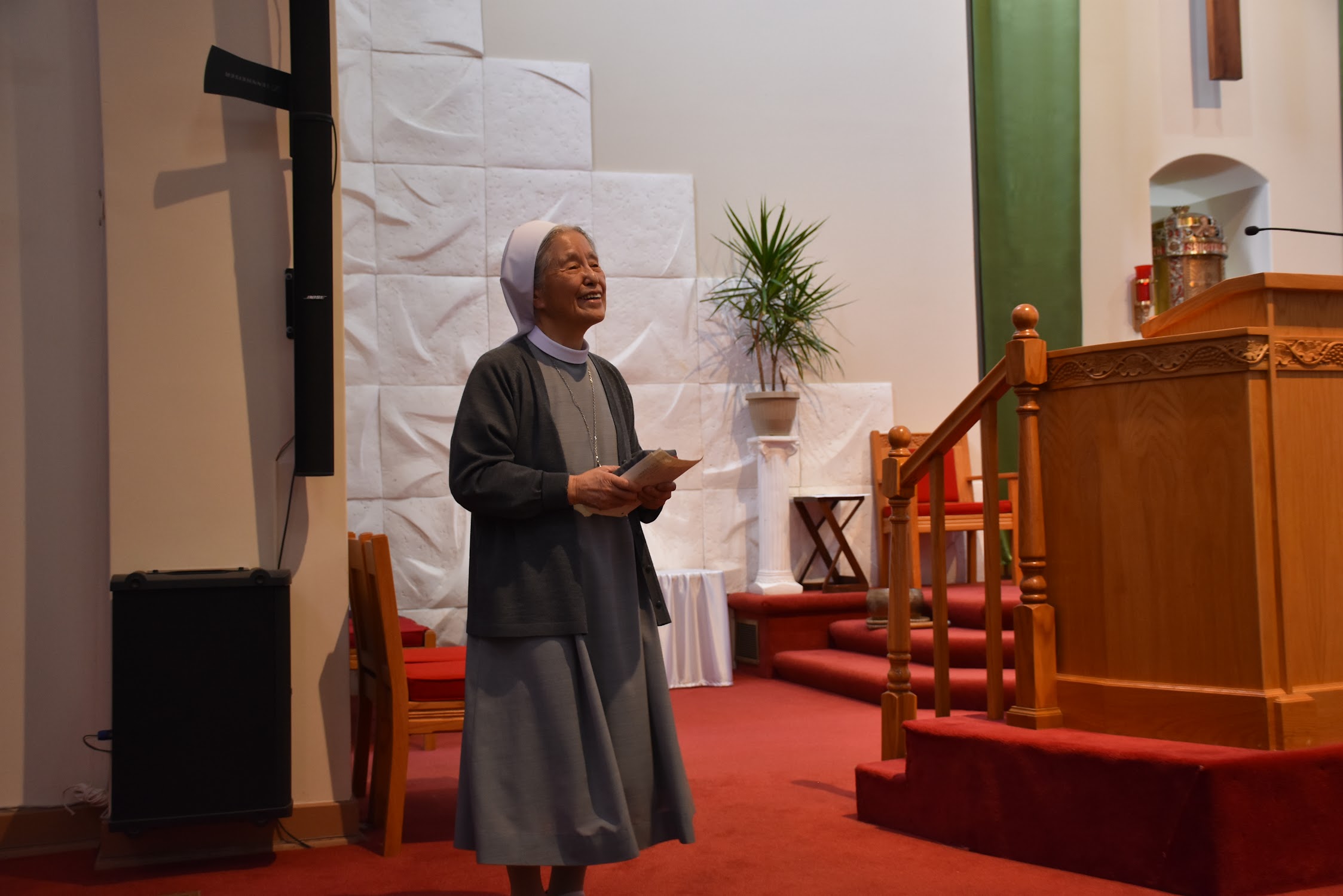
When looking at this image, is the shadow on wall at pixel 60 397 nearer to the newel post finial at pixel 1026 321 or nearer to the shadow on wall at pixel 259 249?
the shadow on wall at pixel 259 249

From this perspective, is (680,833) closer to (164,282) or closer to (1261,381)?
(1261,381)

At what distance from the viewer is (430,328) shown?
20.7 ft

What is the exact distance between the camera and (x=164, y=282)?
124 inches

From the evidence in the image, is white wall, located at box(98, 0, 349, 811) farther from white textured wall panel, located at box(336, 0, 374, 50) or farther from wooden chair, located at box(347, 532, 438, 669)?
white textured wall panel, located at box(336, 0, 374, 50)

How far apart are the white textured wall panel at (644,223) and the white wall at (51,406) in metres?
3.55

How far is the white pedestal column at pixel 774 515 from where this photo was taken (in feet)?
21.2

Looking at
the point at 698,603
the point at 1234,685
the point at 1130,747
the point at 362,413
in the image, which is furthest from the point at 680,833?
the point at 362,413

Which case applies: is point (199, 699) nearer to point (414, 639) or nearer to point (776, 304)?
point (414, 639)

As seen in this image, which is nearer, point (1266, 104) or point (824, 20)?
point (824, 20)

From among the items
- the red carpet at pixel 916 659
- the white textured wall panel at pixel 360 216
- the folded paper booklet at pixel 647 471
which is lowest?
the red carpet at pixel 916 659

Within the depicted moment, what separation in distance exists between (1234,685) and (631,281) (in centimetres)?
456

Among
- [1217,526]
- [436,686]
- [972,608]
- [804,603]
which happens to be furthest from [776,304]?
[1217,526]

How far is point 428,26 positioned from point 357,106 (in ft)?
2.00

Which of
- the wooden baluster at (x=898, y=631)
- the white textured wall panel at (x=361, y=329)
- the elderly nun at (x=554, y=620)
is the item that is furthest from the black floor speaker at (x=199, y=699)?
the white textured wall panel at (x=361, y=329)
